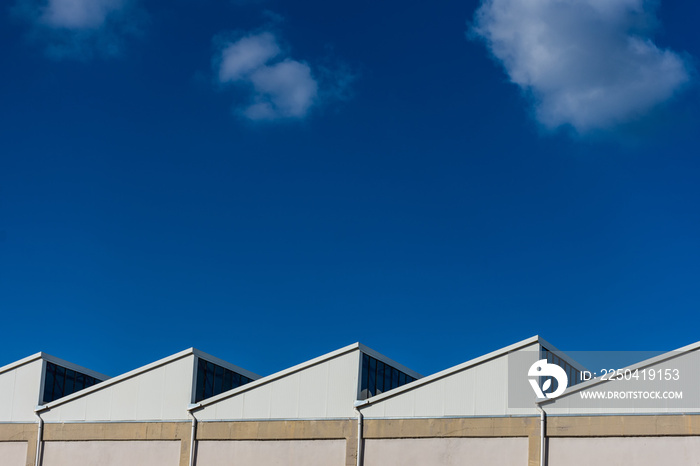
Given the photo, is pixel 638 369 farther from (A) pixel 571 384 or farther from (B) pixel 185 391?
(B) pixel 185 391

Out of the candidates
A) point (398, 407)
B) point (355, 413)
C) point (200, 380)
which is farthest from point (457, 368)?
point (200, 380)

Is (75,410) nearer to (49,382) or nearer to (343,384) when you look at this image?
(49,382)

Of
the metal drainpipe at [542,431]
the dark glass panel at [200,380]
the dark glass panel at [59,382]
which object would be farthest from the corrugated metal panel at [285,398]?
the dark glass panel at [59,382]

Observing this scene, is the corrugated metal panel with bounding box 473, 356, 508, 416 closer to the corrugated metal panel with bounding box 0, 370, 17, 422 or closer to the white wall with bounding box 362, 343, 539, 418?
the white wall with bounding box 362, 343, 539, 418

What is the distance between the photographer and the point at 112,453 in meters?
48.6

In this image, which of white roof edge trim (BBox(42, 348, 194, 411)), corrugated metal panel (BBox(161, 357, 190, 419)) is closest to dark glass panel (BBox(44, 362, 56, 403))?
white roof edge trim (BBox(42, 348, 194, 411))

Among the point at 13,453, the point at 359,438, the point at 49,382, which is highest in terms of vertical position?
the point at 49,382

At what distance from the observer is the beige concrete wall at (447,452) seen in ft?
131

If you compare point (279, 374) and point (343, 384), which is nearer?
point (343, 384)

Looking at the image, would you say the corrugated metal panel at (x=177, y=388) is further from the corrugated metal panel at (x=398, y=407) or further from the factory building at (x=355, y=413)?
the corrugated metal panel at (x=398, y=407)

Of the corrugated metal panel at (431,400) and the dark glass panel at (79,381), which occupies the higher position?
the dark glass panel at (79,381)

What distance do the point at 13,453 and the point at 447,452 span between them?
26.5m

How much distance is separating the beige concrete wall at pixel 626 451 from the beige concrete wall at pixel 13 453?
3062cm

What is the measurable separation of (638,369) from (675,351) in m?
1.74
